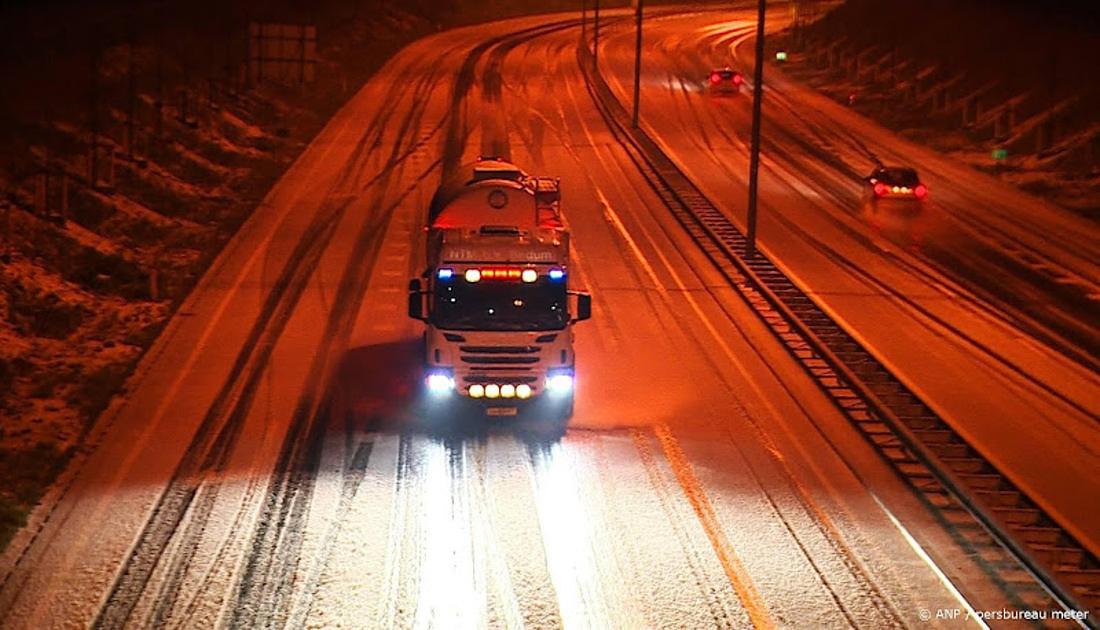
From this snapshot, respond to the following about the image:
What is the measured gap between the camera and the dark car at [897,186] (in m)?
45.8

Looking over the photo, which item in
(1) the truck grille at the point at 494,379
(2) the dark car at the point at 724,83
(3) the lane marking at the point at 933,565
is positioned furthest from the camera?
(2) the dark car at the point at 724,83

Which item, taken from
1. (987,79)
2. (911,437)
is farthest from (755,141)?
(987,79)

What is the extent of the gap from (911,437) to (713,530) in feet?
15.6

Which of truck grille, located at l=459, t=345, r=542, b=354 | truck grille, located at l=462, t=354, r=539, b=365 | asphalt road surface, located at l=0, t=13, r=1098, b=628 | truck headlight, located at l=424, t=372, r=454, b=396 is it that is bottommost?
asphalt road surface, located at l=0, t=13, r=1098, b=628

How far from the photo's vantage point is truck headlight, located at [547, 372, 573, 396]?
832 inches

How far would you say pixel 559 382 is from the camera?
69.5ft

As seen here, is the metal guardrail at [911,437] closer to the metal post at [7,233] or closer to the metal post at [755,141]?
the metal post at [755,141]

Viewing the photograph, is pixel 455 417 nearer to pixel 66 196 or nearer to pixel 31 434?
pixel 31 434

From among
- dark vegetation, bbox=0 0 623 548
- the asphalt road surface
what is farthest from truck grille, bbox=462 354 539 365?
dark vegetation, bbox=0 0 623 548

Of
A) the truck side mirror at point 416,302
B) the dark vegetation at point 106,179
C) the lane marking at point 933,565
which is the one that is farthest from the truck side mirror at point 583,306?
the dark vegetation at point 106,179

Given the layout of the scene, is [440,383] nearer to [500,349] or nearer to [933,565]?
[500,349]

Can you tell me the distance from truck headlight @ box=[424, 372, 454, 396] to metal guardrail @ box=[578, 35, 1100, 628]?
7.06 metres

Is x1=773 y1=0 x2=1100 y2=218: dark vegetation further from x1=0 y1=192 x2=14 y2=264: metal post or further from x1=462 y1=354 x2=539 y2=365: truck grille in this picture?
x1=0 y1=192 x2=14 y2=264: metal post

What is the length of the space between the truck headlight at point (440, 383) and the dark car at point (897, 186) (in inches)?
1125
